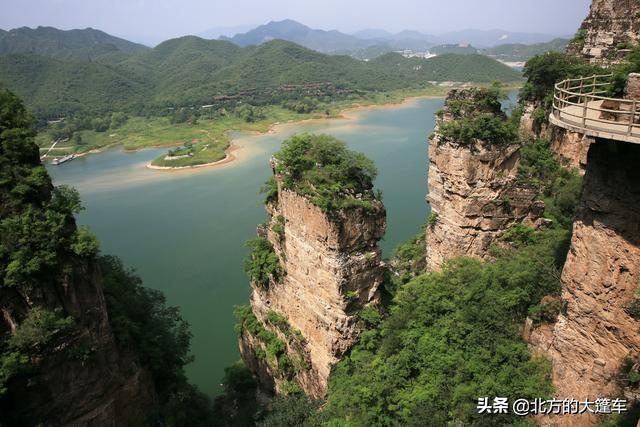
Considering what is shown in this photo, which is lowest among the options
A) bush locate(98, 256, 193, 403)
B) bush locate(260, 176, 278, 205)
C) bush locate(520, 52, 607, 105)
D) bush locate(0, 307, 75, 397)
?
bush locate(98, 256, 193, 403)

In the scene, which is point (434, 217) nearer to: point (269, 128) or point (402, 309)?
point (402, 309)

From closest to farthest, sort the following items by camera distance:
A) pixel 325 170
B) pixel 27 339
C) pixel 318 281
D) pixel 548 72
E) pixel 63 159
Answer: pixel 27 339
pixel 325 170
pixel 318 281
pixel 548 72
pixel 63 159

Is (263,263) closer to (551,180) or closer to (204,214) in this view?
(551,180)

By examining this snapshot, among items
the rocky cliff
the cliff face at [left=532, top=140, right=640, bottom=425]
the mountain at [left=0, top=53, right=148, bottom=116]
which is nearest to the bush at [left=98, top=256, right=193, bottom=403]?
the rocky cliff

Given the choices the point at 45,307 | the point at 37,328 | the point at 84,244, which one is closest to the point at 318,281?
the point at 84,244

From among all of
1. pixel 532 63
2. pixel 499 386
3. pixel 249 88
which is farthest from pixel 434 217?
pixel 249 88

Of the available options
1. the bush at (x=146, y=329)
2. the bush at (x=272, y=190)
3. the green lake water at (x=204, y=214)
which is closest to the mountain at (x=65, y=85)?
the green lake water at (x=204, y=214)

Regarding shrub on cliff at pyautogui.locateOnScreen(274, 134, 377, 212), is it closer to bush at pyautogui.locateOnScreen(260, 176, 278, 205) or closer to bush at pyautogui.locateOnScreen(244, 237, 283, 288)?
bush at pyautogui.locateOnScreen(260, 176, 278, 205)
